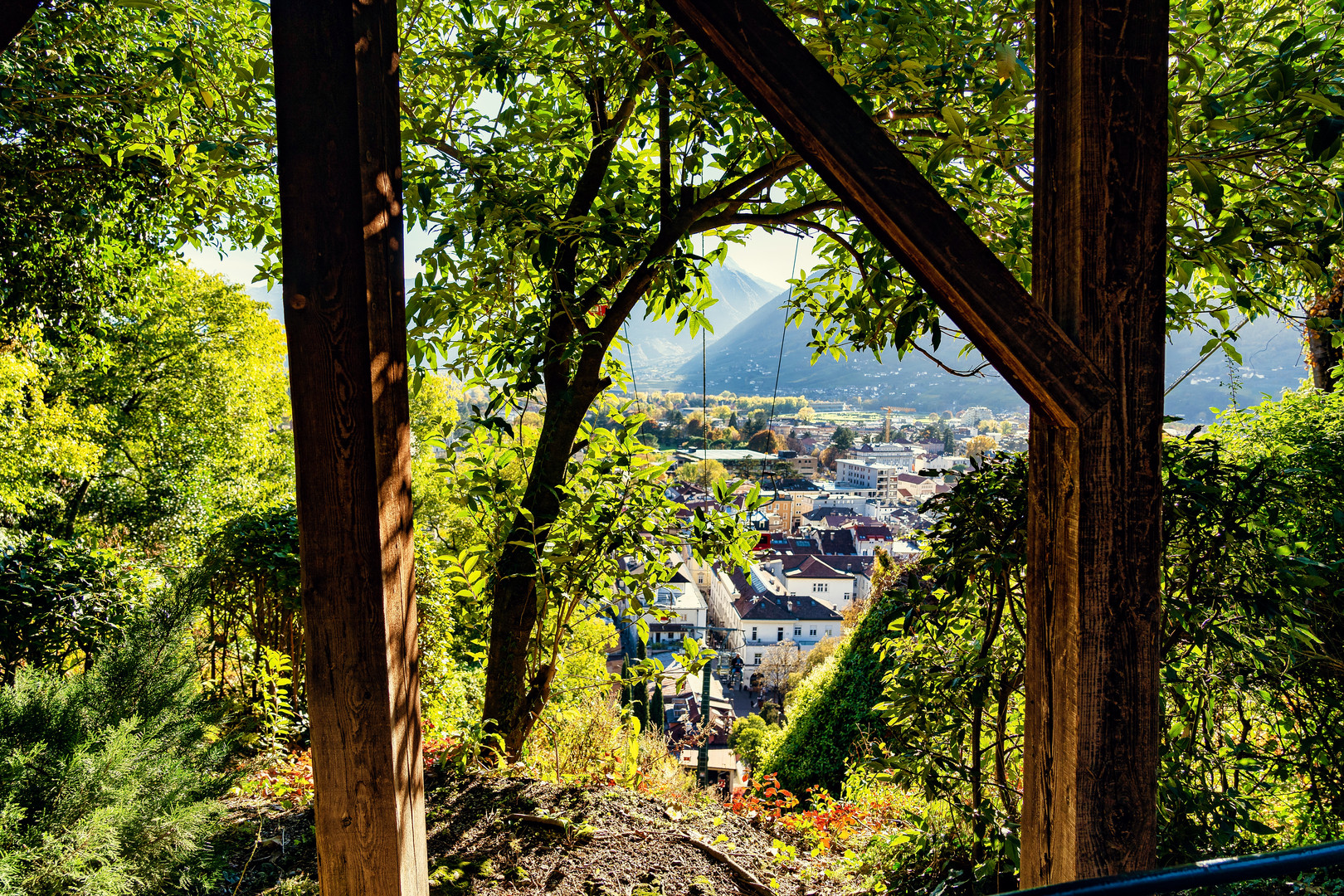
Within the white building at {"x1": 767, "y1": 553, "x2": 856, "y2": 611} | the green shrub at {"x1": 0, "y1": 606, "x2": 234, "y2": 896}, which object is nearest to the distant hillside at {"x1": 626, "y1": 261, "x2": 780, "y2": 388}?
the green shrub at {"x1": 0, "y1": 606, "x2": 234, "y2": 896}

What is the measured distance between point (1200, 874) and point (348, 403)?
4.47ft

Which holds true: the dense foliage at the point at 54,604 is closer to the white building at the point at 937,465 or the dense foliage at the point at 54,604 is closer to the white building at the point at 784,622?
the white building at the point at 937,465

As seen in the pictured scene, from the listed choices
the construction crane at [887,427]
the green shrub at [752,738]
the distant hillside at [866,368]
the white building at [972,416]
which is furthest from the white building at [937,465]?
the green shrub at [752,738]

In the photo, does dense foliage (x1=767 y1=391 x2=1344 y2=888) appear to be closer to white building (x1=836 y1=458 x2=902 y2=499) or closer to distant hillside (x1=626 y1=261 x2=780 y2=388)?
distant hillside (x1=626 y1=261 x2=780 y2=388)

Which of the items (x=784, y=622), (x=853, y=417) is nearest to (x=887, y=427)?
(x=853, y=417)

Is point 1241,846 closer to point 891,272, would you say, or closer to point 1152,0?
point 891,272

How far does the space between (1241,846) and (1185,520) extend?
2.97 ft

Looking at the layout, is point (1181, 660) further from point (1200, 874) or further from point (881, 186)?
point (881, 186)

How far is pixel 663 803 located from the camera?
2.75m

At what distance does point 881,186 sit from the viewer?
3.39 feet

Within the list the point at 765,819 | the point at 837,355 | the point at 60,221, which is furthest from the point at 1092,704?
the point at 60,221

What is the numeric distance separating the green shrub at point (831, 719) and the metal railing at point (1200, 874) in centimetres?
796

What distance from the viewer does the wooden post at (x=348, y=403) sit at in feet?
3.35

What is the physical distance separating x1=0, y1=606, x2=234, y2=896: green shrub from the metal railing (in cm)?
207
